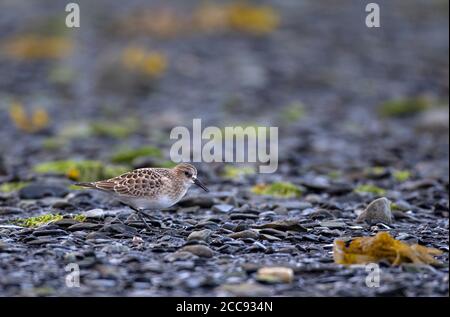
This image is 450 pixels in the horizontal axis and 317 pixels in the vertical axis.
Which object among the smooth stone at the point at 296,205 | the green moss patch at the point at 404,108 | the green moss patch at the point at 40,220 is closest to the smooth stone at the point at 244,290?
the green moss patch at the point at 40,220

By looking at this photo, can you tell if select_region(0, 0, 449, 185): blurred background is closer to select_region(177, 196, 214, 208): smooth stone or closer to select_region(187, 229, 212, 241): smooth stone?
select_region(177, 196, 214, 208): smooth stone

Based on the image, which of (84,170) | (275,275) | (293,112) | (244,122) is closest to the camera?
(275,275)

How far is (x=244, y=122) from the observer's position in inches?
788

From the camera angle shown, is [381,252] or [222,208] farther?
[222,208]

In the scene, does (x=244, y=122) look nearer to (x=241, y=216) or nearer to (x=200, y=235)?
(x=241, y=216)

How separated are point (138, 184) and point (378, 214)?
311cm

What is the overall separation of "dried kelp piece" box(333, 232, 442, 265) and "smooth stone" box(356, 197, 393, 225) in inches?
69.3

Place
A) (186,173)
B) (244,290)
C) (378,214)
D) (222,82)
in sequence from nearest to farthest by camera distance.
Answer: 1. (244,290)
2. (378,214)
3. (186,173)
4. (222,82)

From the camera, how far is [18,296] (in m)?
7.44

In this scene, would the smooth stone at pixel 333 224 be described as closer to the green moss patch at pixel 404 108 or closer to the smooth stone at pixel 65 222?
the smooth stone at pixel 65 222

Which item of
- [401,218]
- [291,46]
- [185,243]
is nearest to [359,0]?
[291,46]

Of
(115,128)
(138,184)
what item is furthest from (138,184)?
(115,128)

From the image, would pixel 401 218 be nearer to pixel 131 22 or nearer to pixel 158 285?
pixel 158 285

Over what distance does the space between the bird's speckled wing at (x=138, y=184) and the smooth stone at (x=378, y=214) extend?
2.61 metres
